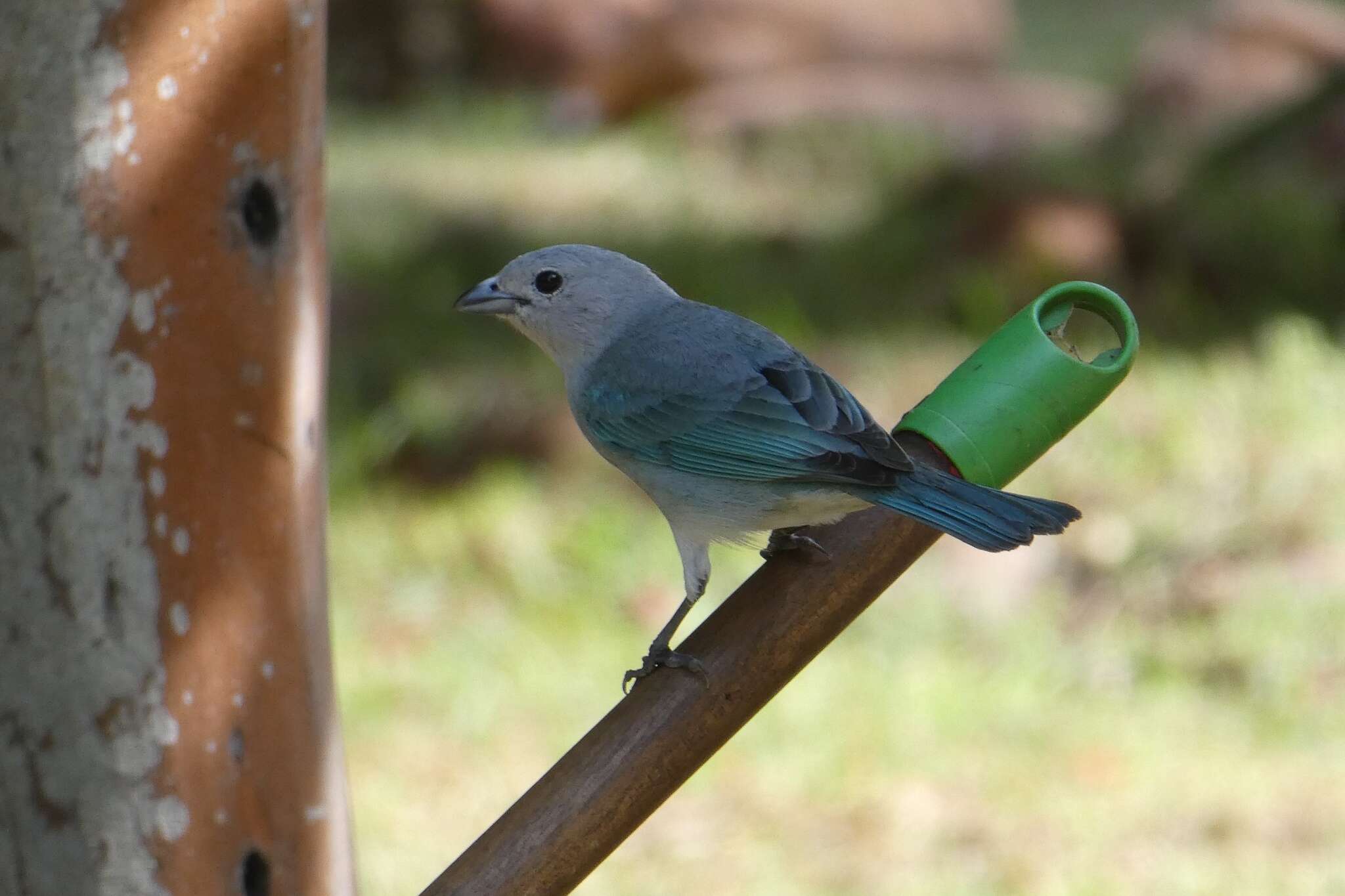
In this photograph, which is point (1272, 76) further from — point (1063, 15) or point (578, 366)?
point (578, 366)

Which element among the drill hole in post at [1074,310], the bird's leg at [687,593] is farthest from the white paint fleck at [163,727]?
the drill hole in post at [1074,310]

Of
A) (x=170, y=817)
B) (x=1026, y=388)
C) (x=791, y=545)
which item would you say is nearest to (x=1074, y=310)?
(x=1026, y=388)

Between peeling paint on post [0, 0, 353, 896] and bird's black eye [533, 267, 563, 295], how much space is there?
0.83 meters

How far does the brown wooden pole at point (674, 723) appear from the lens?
6.47 ft

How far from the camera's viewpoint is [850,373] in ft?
19.8

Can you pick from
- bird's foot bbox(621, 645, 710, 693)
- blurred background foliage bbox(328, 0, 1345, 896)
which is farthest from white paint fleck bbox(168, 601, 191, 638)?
blurred background foliage bbox(328, 0, 1345, 896)

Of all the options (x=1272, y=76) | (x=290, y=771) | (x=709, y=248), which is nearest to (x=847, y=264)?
(x=709, y=248)

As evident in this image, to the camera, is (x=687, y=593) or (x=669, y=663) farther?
(x=687, y=593)

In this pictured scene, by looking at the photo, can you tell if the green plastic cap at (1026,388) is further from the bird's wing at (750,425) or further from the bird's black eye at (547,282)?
the bird's black eye at (547,282)

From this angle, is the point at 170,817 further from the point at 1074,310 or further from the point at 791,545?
the point at 1074,310

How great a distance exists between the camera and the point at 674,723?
2.05 m

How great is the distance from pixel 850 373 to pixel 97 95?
4431 millimetres

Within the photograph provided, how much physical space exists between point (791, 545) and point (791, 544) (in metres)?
0.02

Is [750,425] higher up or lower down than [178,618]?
higher up
